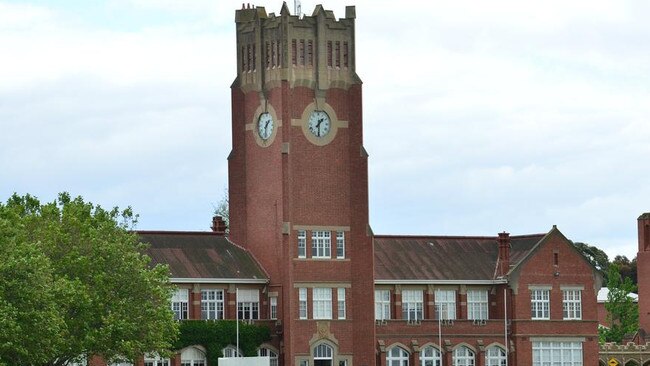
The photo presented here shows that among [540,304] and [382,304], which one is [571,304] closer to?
[540,304]

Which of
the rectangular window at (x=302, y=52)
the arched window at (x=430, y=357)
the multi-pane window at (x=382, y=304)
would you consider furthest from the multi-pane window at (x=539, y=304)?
the rectangular window at (x=302, y=52)

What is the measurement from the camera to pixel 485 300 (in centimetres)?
10681

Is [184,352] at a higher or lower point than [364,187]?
lower

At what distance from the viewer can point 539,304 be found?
4183 inches

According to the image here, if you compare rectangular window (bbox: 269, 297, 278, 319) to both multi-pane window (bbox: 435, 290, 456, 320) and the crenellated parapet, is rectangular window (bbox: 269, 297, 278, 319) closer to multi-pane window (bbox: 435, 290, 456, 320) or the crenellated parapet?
multi-pane window (bbox: 435, 290, 456, 320)

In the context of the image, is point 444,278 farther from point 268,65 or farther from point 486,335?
point 268,65

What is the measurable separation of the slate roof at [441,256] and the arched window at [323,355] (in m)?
5.62

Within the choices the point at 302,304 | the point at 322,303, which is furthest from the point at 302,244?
the point at 322,303

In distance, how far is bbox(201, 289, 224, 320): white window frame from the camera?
97.6m

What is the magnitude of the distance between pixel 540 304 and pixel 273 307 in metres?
17.4

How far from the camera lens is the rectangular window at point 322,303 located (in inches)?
3903

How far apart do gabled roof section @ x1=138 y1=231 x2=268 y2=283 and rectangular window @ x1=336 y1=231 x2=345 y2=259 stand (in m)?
4.37

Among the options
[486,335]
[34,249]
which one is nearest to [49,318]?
[34,249]

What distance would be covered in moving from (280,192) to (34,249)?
25.5 metres
